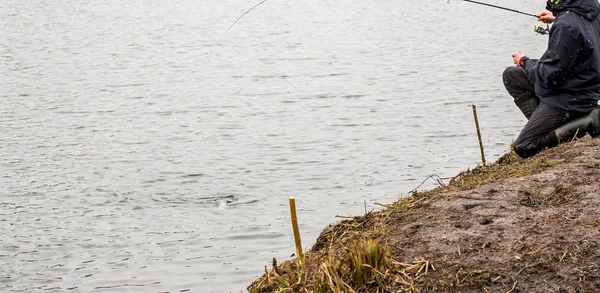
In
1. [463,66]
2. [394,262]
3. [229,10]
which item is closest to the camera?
[394,262]

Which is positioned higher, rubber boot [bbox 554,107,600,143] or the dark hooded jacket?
the dark hooded jacket

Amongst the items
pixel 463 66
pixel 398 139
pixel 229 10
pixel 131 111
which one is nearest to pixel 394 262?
pixel 398 139

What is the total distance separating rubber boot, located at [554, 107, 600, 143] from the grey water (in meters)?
2.13

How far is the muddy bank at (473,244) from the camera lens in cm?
406

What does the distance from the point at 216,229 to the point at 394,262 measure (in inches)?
151

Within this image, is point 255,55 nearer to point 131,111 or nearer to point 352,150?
point 131,111

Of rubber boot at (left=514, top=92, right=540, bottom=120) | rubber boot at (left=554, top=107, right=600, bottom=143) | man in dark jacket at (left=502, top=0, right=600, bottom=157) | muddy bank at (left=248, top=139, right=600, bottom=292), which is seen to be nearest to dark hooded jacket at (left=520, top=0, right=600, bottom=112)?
man in dark jacket at (left=502, top=0, right=600, bottom=157)

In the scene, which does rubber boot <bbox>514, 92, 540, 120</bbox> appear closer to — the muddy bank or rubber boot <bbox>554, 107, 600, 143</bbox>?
rubber boot <bbox>554, 107, 600, 143</bbox>

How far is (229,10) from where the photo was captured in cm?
3161

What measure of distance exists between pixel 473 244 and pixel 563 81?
282 centimetres

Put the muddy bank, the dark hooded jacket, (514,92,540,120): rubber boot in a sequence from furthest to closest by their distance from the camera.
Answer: (514,92,540,120): rubber boot, the dark hooded jacket, the muddy bank

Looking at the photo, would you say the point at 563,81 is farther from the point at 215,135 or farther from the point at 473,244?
the point at 215,135

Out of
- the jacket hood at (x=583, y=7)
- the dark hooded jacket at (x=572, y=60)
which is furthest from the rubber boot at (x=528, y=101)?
the jacket hood at (x=583, y=7)

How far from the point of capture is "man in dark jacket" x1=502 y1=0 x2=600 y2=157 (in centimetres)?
659
